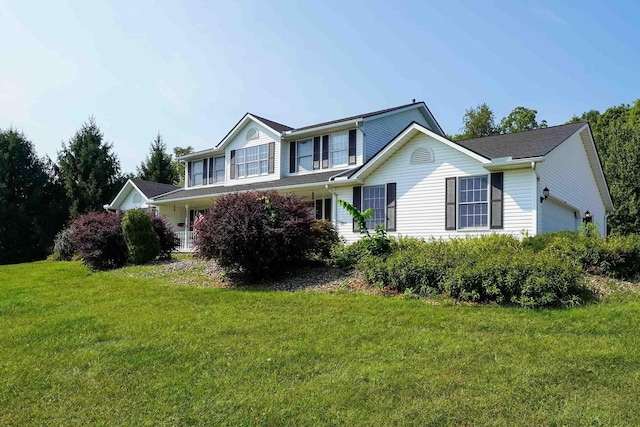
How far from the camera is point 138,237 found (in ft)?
52.4

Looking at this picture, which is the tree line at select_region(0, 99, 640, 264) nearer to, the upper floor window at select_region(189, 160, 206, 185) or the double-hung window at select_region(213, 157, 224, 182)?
the upper floor window at select_region(189, 160, 206, 185)

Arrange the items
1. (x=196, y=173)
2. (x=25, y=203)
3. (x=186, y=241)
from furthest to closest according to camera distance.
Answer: (x=25, y=203) < (x=196, y=173) < (x=186, y=241)

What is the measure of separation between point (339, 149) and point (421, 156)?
195 inches

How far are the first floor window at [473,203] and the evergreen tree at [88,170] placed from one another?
2692cm

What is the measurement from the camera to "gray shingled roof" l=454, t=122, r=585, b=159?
13.5 m

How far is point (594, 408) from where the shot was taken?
4.06 m

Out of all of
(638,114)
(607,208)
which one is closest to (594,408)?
(607,208)

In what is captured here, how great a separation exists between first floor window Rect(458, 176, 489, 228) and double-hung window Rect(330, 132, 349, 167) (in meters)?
6.01

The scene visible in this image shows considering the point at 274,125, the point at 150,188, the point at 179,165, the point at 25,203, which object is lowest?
the point at 25,203

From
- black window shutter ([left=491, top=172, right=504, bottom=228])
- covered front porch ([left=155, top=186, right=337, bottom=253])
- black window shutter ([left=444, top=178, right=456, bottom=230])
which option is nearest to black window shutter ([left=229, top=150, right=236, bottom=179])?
covered front porch ([left=155, top=186, right=337, bottom=253])

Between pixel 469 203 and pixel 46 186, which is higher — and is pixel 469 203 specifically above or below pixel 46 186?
below

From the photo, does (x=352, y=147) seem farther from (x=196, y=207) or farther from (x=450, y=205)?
(x=196, y=207)

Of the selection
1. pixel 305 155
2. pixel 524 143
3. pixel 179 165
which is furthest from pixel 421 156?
pixel 179 165

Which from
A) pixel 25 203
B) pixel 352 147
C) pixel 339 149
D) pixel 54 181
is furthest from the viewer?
pixel 54 181
